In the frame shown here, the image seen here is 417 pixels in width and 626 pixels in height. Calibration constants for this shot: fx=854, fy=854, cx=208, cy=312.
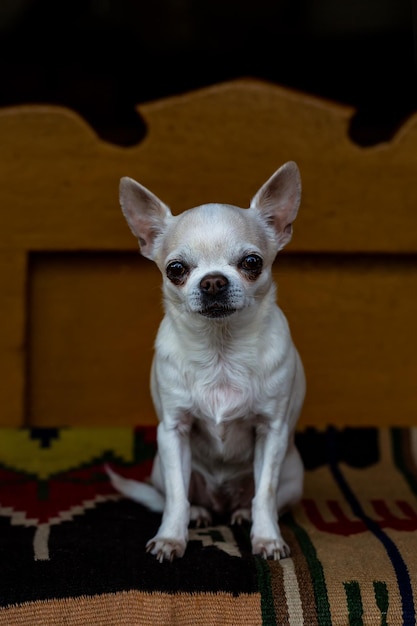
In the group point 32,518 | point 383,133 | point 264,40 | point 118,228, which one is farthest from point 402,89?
point 32,518

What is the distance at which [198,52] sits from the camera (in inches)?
126

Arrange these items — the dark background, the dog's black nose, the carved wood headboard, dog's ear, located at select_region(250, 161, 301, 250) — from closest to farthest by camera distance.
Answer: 1. the dog's black nose
2. dog's ear, located at select_region(250, 161, 301, 250)
3. the carved wood headboard
4. the dark background

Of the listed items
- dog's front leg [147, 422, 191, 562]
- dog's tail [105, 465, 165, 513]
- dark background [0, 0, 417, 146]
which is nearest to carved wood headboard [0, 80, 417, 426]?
dark background [0, 0, 417, 146]

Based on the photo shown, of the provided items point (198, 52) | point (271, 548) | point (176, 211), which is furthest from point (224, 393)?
point (198, 52)

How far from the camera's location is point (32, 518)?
213 centimetres

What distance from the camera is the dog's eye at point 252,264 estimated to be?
5.95 ft

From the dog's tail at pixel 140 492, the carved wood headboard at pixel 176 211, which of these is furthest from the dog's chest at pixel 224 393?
the carved wood headboard at pixel 176 211

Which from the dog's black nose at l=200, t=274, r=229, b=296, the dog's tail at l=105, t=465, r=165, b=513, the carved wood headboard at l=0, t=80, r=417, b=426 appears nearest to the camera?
the dog's black nose at l=200, t=274, r=229, b=296

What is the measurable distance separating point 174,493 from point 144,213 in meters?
0.65

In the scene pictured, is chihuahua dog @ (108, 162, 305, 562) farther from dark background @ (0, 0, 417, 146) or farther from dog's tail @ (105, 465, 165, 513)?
dark background @ (0, 0, 417, 146)

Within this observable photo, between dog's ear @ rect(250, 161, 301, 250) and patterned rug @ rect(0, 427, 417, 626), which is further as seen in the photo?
dog's ear @ rect(250, 161, 301, 250)

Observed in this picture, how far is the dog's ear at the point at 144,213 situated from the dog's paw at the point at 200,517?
635mm

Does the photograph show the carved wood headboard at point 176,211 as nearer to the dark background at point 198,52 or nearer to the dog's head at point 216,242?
the dark background at point 198,52

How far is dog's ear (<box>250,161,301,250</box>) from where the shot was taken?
1958mm
